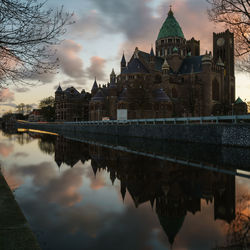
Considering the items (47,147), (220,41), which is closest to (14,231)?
(47,147)

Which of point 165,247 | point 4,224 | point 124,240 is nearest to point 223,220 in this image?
point 165,247

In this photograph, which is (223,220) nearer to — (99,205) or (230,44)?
(99,205)

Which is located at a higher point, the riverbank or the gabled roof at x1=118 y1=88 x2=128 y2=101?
the gabled roof at x1=118 y1=88 x2=128 y2=101

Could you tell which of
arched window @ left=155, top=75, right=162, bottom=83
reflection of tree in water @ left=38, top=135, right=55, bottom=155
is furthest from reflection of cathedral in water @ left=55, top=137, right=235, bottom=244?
arched window @ left=155, top=75, right=162, bottom=83

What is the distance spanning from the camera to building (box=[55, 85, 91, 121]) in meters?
91.9

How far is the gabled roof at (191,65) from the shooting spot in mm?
74275

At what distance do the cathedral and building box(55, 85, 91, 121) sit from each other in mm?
13452

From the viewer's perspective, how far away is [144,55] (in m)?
73.7

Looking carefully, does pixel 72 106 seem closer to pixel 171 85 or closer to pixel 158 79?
pixel 158 79

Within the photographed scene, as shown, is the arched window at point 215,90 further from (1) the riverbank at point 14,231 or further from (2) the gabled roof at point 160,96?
(1) the riverbank at point 14,231

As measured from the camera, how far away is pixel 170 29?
85312mm

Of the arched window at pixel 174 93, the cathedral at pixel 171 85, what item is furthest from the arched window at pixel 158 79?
the arched window at pixel 174 93

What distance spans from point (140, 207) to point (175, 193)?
66.5 inches

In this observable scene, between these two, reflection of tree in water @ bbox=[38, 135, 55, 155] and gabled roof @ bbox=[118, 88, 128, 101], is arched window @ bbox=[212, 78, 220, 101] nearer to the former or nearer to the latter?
gabled roof @ bbox=[118, 88, 128, 101]
